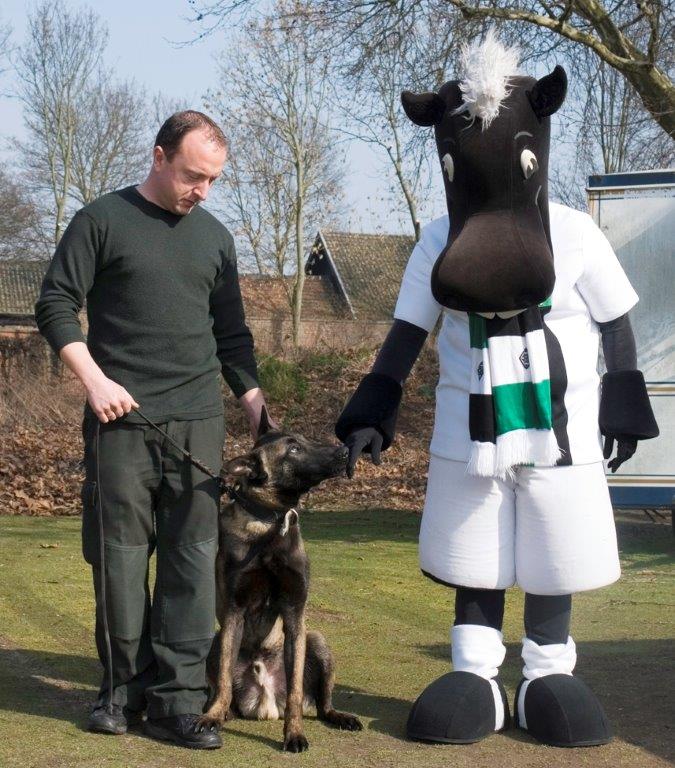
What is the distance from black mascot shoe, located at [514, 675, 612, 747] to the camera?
4.12 metres

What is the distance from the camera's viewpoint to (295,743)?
13.3ft

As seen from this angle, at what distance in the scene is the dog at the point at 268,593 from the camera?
4.25 meters

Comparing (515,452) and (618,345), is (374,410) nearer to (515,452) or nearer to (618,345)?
(515,452)

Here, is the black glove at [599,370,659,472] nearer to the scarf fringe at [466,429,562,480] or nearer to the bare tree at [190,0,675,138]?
the scarf fringe at [466,429,562,480]

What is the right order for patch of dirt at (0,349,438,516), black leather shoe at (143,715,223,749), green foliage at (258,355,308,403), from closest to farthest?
black leather shoe at (143,715,223,749) → patch of dirt at (0,349,438,516) → green foliage at (258,355,308,403)

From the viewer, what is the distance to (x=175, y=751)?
13.2 ft

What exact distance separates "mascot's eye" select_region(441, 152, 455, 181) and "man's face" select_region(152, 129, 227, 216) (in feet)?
2.78

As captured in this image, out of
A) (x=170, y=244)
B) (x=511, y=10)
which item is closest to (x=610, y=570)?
(x=170, y=244)

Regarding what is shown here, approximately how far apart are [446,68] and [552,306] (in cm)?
859

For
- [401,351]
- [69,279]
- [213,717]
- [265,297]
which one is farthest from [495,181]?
[265,297]

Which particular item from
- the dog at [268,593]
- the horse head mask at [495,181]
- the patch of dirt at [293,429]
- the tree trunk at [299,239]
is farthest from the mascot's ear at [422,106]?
the tree trunk at [299,239]

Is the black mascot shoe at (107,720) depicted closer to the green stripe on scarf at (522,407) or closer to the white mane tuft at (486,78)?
the green stripe on scarf at (522,407)

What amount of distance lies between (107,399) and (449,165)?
5.17 feet

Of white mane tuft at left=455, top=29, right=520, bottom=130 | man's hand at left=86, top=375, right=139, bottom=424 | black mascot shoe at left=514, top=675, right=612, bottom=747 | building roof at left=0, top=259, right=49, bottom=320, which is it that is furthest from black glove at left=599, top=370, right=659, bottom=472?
building roof at left=0, top=259, right=49, bottom=320
